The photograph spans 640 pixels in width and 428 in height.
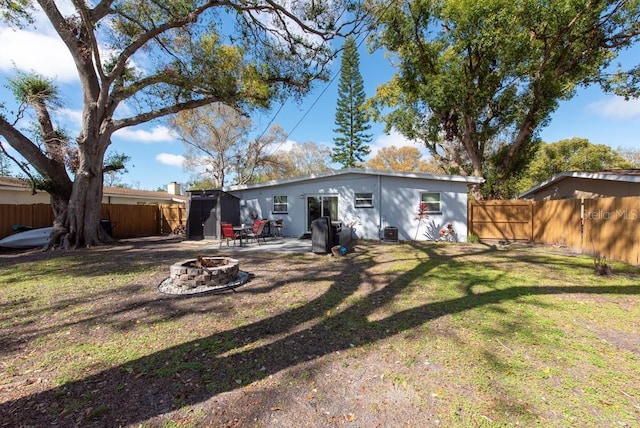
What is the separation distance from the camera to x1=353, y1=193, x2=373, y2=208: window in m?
13.3

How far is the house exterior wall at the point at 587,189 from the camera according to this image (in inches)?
372

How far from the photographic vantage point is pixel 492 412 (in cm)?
215

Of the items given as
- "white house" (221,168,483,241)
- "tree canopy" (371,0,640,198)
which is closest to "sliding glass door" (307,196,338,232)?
"white house" (221,168,483,241)

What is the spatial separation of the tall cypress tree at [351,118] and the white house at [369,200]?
58.1ft

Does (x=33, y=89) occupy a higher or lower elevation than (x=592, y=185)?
higher

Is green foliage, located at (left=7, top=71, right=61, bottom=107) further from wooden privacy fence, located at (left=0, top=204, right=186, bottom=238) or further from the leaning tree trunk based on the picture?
wooden privacy fence, located at (left=0, top=204, right=186, bottom=238)

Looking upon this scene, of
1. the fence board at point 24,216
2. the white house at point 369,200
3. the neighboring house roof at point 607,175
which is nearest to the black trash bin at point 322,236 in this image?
the white house at point 369,200

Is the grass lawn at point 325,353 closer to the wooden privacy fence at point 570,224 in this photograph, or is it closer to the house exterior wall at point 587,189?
the wooden privacy fence at point 570,224

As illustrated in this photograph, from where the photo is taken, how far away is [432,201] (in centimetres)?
1278

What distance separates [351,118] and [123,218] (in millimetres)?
22363

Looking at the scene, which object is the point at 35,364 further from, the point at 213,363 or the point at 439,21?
the point at 439,21

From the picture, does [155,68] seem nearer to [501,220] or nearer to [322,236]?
[322,236]

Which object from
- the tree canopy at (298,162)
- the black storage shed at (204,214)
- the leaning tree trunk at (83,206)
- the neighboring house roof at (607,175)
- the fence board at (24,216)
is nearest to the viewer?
the neighboring house roof at (607,175)

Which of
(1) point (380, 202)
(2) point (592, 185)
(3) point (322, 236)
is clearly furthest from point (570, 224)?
(3) point (322, 236)
